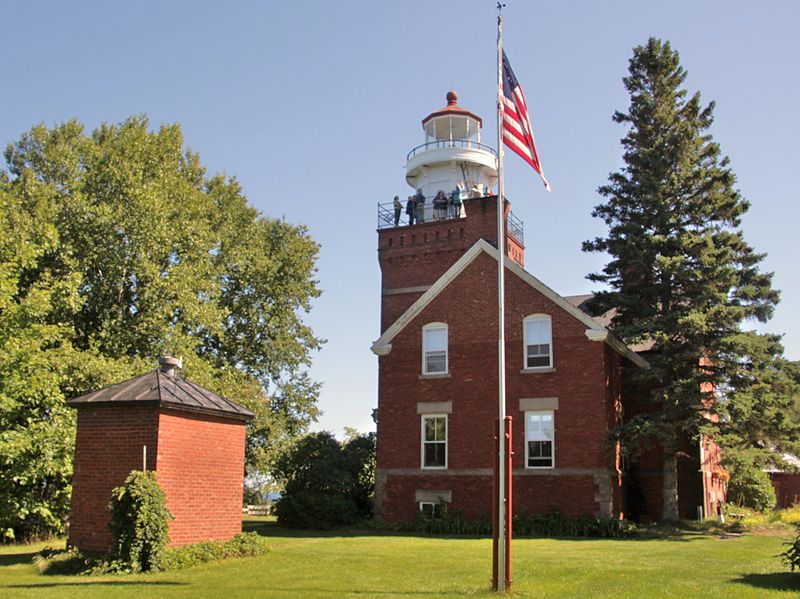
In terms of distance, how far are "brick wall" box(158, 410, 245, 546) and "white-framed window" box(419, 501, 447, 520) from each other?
1027cm

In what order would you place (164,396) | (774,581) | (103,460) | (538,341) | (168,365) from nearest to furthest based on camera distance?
1. (774,581)
2. (164,396)
3. (103,460)
4. (168,365)
5. (538,341)

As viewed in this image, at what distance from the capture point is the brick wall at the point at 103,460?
14.9 meters

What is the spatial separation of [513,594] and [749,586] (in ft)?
12.0

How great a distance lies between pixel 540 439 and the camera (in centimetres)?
2544

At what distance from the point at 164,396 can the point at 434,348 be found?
13.8m

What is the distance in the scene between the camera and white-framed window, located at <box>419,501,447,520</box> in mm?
25844

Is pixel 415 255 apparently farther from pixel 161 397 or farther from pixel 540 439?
pixel 161 397

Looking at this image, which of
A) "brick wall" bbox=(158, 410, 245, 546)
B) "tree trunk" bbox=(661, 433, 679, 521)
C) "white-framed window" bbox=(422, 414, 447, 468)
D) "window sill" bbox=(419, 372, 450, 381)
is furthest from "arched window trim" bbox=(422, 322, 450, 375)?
"brick wall" bbox=(158, 410, 245, 546)

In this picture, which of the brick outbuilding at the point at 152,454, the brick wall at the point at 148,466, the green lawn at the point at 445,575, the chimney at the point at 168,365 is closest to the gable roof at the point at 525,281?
the green lawn at the point at 445,575

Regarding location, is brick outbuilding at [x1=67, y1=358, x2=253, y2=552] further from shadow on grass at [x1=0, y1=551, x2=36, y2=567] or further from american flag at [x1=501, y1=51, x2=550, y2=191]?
american flag at [x1=501, y1=51, x2=550, y2=191]

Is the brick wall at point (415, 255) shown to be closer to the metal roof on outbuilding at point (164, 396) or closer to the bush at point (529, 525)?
the bush at point (529, 525)

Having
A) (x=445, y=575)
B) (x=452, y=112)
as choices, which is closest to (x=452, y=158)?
(x=452, y=112)

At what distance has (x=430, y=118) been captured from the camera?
39.7 metres

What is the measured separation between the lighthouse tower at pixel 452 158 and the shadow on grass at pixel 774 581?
26906 millimetres
